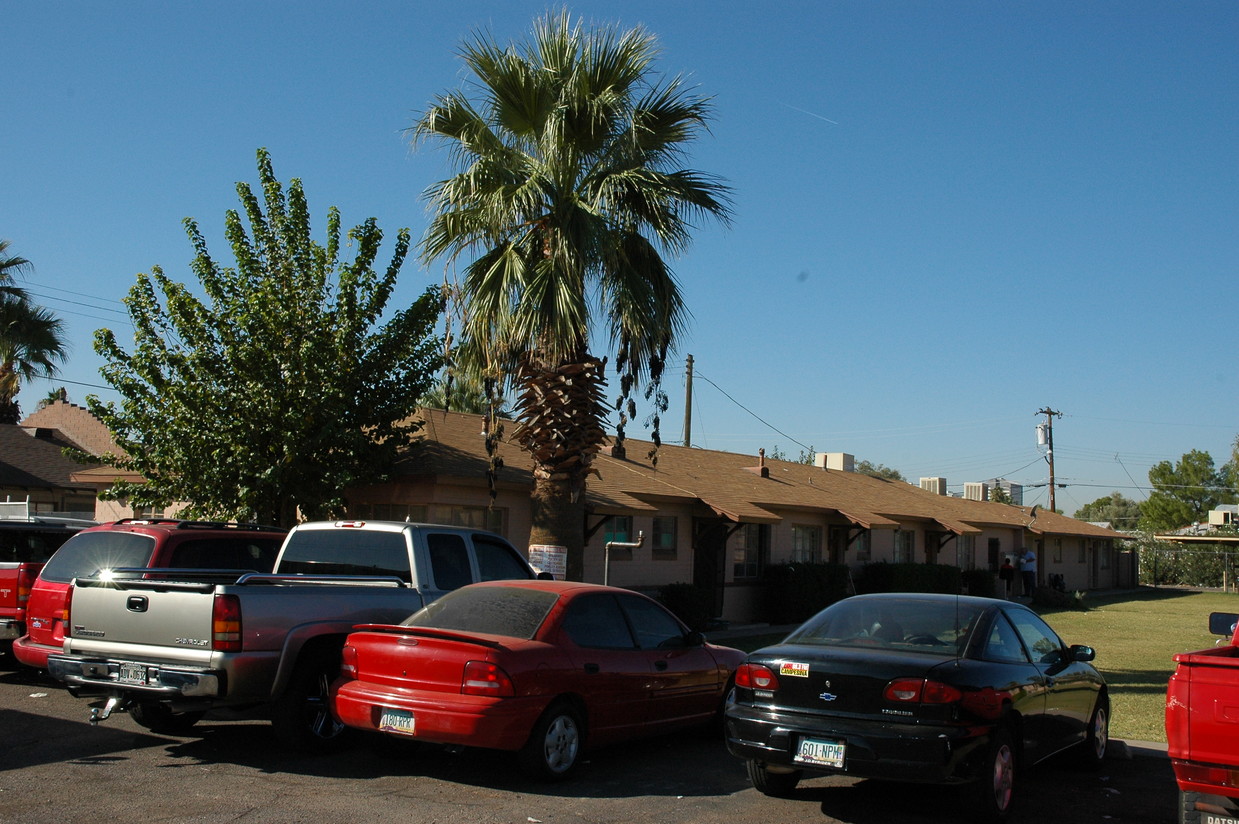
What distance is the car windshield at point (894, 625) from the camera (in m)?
7.45

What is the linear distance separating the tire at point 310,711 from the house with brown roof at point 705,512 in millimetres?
6279

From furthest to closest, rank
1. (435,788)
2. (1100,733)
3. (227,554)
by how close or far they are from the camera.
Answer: (227,554) → (1100,733) → (435,788)

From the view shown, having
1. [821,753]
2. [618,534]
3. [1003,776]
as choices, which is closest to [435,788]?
[821,753]

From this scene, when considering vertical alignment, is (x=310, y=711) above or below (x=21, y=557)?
below

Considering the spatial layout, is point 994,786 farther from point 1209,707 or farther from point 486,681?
point 486,681

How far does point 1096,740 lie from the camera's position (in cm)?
884

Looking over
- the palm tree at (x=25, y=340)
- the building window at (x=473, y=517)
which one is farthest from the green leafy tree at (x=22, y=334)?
the building window at (x=473, y=517)

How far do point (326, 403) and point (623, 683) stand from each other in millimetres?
7978

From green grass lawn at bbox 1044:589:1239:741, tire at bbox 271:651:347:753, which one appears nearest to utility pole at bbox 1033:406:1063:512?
green grass lawn at bbox 1044:589:1239:741

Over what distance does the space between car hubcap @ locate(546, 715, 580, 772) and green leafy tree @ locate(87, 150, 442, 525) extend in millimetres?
7903

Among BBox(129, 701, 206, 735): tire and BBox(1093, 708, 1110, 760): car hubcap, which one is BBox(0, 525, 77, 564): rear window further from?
BBox(1093, 708, 1110, 760): car hubcap

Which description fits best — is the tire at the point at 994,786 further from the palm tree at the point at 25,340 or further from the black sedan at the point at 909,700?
the palm tree at the point at 25,340

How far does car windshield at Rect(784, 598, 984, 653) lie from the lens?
7.45 metres

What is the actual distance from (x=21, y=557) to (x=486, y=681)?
7.46 metres
